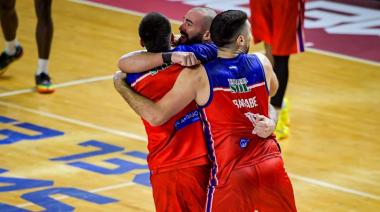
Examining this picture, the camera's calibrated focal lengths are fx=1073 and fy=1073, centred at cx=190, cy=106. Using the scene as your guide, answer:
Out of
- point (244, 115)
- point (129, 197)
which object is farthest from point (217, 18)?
point (129, 197)

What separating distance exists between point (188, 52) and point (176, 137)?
50cm

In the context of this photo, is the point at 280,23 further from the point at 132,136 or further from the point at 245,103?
the point at 245,103

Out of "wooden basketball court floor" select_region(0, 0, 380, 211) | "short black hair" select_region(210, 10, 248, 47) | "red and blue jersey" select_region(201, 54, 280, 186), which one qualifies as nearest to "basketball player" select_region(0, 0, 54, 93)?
"wooden basketball court floor" select_region(0, 0, 380, 211)

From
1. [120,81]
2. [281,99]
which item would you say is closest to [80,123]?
[281,99]

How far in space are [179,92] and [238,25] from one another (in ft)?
1.51

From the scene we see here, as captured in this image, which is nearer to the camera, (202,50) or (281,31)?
(202,50)

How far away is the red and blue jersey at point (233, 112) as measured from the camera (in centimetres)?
555

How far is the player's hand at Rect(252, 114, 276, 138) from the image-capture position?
219 inches

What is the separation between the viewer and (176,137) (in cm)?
575

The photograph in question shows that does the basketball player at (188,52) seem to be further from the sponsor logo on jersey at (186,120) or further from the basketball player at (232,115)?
the sponsor logo on jersey at (186,120)

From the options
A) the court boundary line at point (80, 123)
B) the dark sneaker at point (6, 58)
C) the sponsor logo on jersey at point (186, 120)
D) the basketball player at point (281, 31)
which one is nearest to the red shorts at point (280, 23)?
the basketball player at point (281, 31)

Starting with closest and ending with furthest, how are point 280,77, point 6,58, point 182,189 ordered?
point 182,189, point 280,77, point 6,58

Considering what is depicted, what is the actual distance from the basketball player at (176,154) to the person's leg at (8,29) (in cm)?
541

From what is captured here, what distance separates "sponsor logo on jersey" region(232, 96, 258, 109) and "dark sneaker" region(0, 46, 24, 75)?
5.73 metres
